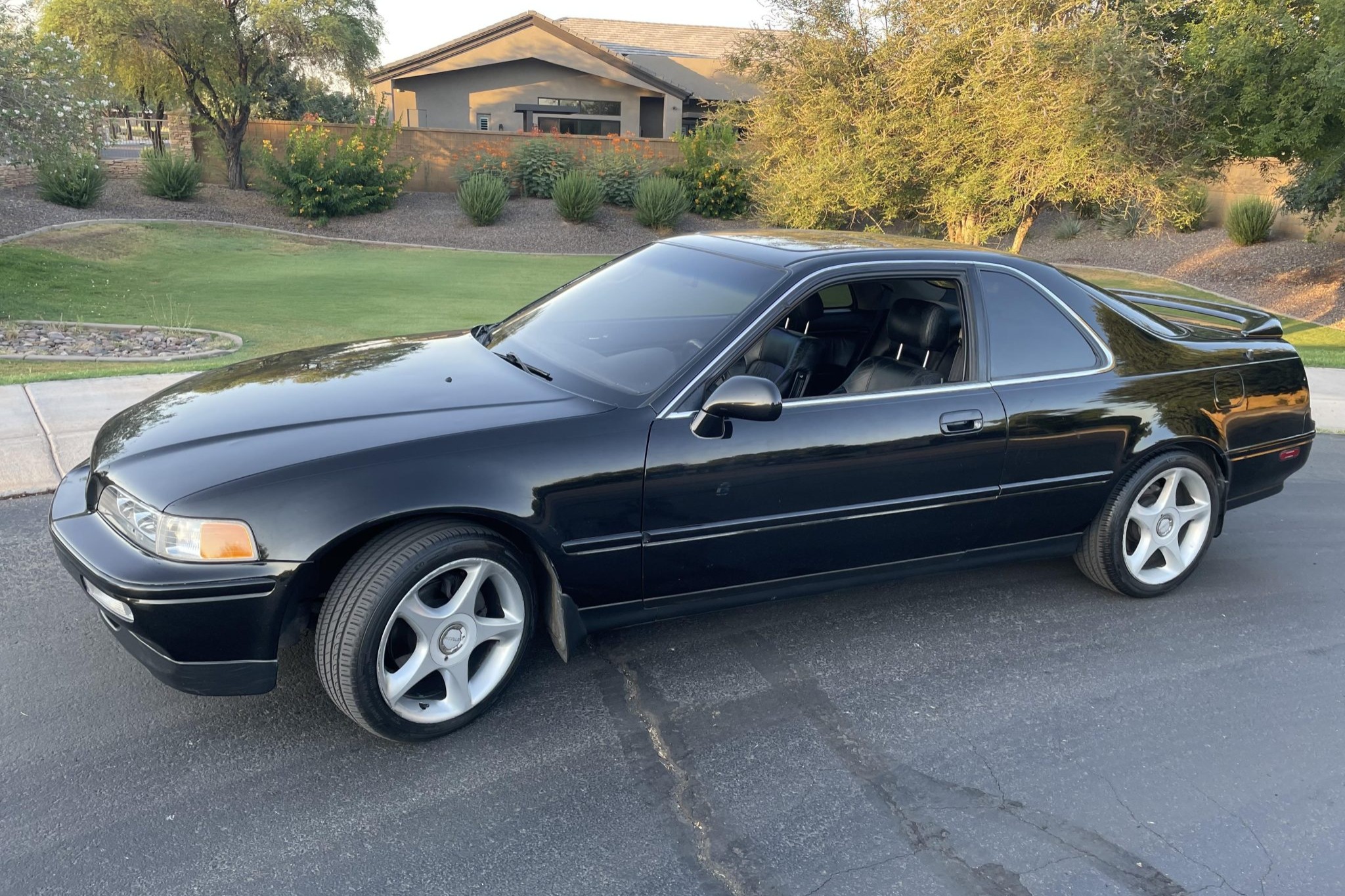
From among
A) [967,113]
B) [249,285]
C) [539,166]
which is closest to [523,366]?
[967,113]

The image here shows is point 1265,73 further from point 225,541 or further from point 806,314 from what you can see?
point 225,541

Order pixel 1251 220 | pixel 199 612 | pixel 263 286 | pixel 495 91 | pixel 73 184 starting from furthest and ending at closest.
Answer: pixel 495 91 < pixel 1251 220 < pixel 73 184 < pixel 263 286 < pixel 199 612

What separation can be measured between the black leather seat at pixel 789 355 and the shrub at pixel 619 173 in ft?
63.2

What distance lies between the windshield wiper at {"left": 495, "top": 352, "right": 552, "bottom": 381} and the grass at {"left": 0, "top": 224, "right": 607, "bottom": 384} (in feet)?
16.7

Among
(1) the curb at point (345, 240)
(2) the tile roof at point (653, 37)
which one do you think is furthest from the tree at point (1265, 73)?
(2) the tile roof at point (653, 37)

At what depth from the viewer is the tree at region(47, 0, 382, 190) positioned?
2036 cm

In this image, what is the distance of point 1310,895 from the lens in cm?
267

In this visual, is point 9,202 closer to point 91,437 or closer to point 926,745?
point 91,437

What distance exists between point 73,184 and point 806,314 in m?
19.1

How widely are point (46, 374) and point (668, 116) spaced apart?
1011 inches

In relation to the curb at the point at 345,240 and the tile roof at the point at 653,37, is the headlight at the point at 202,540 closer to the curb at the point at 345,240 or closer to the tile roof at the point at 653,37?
the curb at the point at 345,240

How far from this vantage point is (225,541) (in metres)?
2.82

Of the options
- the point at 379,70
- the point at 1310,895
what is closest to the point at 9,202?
the point at 379,70

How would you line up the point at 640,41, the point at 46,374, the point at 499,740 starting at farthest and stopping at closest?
1. the point at 640,41
2. the point at 46,374
3. the point at 499,740
